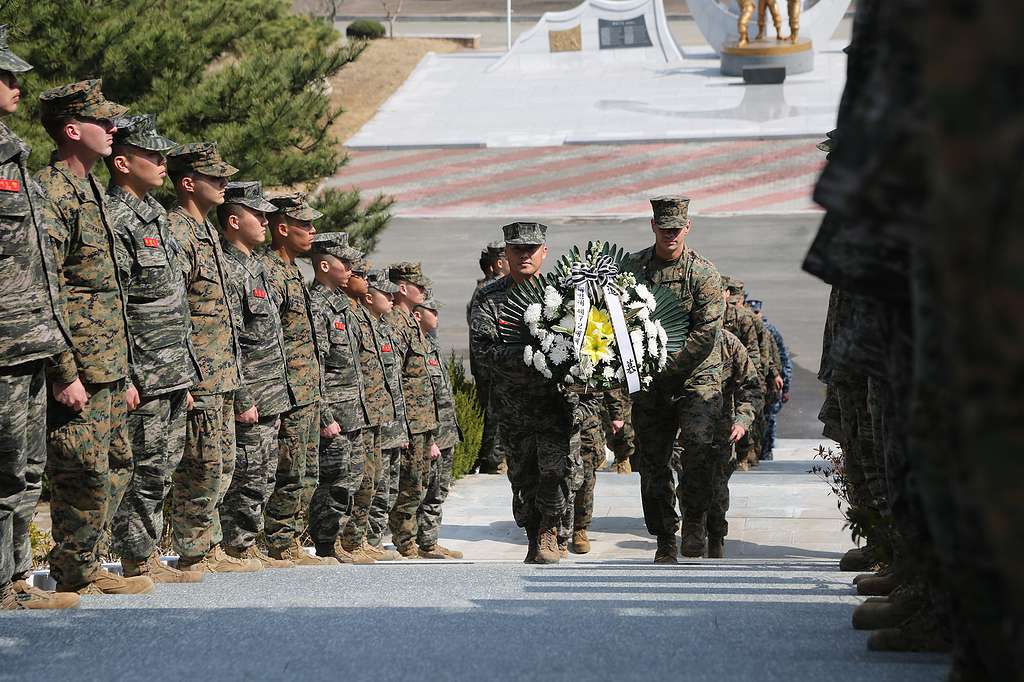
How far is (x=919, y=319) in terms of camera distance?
255 centimetres

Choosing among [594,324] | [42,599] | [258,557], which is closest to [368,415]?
[258,557]

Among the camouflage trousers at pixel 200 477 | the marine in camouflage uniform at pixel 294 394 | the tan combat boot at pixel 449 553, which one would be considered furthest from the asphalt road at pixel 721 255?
the camouflage trousers at pixel 200 477

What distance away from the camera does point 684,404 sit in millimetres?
9195

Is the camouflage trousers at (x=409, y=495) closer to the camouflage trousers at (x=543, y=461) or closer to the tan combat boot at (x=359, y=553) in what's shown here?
the tan combat boot at (x=359, y=553)

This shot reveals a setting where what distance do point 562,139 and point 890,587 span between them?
112 ft

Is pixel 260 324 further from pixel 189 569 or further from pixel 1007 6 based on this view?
pixel 1007 6

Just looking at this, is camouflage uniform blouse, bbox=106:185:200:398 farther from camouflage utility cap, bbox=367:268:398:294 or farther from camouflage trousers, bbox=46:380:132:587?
camouflage utility cap, bbox=367:268:398:294

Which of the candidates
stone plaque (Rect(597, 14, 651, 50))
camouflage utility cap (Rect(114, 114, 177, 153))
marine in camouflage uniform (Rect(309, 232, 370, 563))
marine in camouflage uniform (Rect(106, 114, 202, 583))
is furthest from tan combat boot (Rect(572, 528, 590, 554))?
stone plaque (Rect(597, 14, 651, 50))

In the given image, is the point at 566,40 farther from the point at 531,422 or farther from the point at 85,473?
the point at 85,473

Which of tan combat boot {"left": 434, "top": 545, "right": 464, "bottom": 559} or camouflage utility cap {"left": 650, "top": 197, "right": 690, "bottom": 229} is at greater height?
camouflage utility cap {"left": 650, "top": 197, "right": 690, "bottom": 229}

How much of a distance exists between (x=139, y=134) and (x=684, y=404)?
3.87 m

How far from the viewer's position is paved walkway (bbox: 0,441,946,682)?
14.2 feet

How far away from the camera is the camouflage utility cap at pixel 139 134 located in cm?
703

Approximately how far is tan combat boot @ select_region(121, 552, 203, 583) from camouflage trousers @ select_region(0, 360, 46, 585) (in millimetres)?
1309
